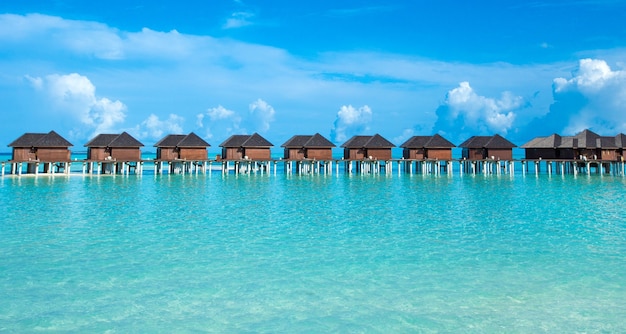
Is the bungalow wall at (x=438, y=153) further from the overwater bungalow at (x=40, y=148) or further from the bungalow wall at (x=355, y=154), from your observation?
the overwater bungalow at (x=40, y=148)

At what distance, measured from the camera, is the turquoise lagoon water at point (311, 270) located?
21.6 ft

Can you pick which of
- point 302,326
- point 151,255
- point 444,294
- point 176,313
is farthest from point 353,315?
point 151,255

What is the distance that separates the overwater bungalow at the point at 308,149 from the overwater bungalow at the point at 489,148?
11780mm

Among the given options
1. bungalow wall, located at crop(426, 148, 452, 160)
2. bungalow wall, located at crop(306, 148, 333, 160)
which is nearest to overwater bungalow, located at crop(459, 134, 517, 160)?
bungalow wall, located at crop(426, 148, 452, 160)

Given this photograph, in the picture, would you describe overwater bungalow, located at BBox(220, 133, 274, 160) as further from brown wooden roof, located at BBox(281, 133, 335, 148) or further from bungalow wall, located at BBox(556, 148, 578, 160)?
bungalow wall, located at BBox(556, 148, 578, 160)

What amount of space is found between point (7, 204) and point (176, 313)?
15.2 meters

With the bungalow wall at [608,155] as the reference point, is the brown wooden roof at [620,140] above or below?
above

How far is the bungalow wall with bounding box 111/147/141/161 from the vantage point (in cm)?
3816

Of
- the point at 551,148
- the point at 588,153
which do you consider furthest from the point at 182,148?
the point at 588,153

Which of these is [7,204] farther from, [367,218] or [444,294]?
[444,294]

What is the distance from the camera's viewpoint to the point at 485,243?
11.4 m

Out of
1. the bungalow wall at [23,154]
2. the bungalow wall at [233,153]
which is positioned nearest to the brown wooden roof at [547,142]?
the bungalow wall at [233,153]

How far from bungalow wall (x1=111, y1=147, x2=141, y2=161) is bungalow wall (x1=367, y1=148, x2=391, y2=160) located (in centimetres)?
1860

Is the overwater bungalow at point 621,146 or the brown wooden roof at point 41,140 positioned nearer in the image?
the brown wooden roof at point 41,140
